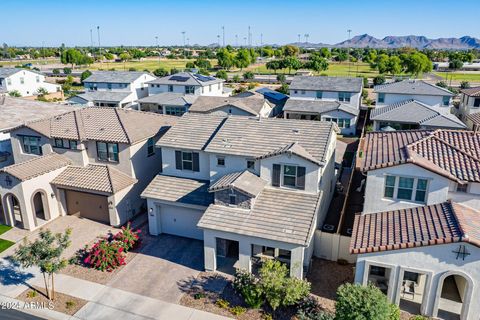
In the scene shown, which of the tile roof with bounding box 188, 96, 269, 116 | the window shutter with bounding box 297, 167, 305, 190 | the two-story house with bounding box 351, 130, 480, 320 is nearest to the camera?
the two-story house with bounding box 351, 130, 480, 320

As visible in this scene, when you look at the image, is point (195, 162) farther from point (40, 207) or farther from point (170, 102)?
point (170, 102)

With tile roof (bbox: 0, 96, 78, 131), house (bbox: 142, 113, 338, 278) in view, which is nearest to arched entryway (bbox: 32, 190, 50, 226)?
house (bbox: 142, 113, 338, 278)

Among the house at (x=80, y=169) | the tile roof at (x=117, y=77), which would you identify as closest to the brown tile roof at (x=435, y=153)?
the house at (x=80, y=169)

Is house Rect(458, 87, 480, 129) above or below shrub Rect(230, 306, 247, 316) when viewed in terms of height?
above

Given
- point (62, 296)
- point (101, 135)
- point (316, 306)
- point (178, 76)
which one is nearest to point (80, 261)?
point (62, 296)

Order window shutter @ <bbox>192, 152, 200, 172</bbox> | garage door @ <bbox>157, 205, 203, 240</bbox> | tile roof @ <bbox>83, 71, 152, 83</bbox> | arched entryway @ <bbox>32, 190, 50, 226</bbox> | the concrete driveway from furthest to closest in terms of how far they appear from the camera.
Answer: tile roof @ <bbox>83, 71, 152, 83</bbox>, arched entryway @ <bbox>32, 190, 50, 226</bbox>, window shutter @ <bbox>192, 152, 200, 172</bbox>, garage door @ <bbox>157, 205, 203, 240</bbox>, the concrete driveway

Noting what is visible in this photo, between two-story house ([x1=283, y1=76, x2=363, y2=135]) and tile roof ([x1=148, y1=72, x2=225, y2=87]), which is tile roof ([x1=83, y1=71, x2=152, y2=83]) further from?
two-story house ([x1=283, y1=76, x2=363, y2=135])

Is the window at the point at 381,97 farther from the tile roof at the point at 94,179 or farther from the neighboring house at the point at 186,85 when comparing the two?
the tile roof at the point at 94,179
